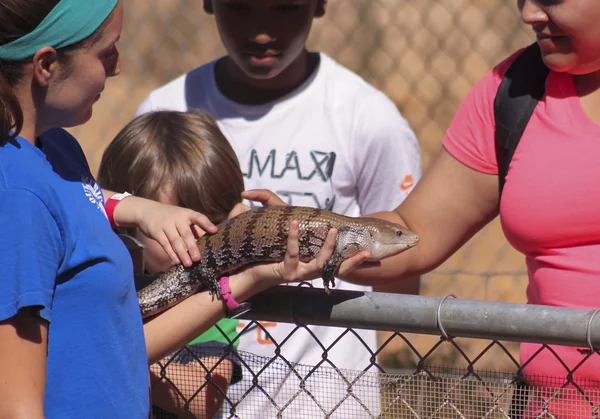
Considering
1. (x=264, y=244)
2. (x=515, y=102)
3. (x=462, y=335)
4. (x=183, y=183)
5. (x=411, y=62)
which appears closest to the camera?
(x=462, y=335)

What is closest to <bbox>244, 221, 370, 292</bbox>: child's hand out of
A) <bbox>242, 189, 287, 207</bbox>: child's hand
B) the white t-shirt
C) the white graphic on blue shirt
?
<bbox>242, 189, 287, 207</bbox>: child's hand

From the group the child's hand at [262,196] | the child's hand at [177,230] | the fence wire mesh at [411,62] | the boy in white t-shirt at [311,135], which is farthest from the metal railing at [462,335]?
the fence wire mesh at [411,62]

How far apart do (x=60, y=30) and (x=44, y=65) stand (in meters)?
0.08

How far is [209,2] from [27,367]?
2.27 metres

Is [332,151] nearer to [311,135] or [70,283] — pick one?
[311,135]

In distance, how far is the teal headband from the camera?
5.69 feet

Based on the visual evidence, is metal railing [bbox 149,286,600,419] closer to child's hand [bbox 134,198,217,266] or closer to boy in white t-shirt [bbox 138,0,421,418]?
child's hand [bbox 134,198,217,266]

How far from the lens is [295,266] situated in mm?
1979

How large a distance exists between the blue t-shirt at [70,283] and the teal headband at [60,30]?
0.58 feet

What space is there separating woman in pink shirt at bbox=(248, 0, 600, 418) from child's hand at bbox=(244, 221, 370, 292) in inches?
15.2

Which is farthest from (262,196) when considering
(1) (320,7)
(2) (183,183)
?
(1) (320,7)

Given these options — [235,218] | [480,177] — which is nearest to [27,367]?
[235,218]

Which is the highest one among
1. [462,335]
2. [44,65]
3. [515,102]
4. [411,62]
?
[44,65]

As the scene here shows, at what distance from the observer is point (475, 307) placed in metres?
1.87
